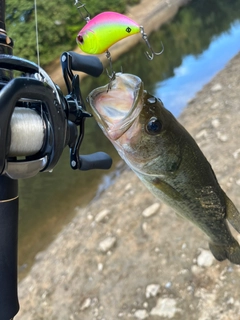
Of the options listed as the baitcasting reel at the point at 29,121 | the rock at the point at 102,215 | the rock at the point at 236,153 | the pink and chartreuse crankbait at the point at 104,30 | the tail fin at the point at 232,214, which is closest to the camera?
the baitcasting reel at the point at 29,121

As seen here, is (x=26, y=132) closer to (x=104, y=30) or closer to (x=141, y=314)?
(x=104, y=30)

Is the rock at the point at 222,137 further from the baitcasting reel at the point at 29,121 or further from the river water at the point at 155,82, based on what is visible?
the baitcasting reel at the point at 29,121

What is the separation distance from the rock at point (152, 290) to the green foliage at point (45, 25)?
8463 millimetres

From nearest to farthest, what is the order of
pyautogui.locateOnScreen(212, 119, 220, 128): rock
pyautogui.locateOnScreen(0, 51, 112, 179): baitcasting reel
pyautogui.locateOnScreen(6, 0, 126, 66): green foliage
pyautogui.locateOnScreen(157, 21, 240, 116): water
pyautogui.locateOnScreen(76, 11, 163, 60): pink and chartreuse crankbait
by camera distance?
1. pyautogui.locateOnScreen(0, 51, 112, 179): baitcasting reel
2. pyautogui.locateOnScreen(76, 11, 163, 60): pink and chartreuse crankbait
3. pyautogui.locateOnScreen(212, 119, 220, 128): rock
4. pyautogui.locateOnScreen(157, 21, 240, 116): water
5. pyautogui.locateOnScreen(6, 0, 126, 66): green foliage

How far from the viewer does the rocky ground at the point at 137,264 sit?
2871 millimetres

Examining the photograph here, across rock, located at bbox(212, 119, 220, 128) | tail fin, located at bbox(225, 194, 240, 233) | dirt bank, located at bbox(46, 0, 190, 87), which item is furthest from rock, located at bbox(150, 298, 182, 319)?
dirt bank, located at bbox(46, 0, 190, 87)

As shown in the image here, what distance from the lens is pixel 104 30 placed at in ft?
4.59

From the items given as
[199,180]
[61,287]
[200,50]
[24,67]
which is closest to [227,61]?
[200,50]

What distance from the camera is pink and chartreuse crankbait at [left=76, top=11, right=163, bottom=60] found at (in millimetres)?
1396

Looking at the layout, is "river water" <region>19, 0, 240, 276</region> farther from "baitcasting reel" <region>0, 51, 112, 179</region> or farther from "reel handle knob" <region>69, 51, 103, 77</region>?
"baitcasting reel" <region>0, 51, 112, 179</region>

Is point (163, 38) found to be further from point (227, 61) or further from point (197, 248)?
point (197, 248)

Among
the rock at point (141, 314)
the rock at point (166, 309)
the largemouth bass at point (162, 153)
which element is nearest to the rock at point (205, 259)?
the rock at point (166, 309)

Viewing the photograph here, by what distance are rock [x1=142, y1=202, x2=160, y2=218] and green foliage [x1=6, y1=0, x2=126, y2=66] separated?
7.52 metres

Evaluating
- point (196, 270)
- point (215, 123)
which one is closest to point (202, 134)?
point (215, 123)
